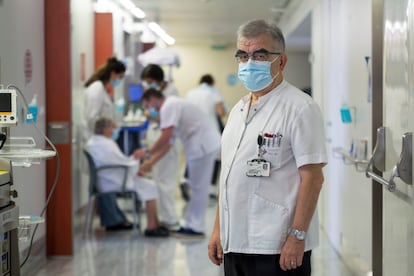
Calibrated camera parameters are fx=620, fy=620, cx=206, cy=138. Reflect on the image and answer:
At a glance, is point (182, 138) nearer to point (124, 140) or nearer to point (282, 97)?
point (124, 140)

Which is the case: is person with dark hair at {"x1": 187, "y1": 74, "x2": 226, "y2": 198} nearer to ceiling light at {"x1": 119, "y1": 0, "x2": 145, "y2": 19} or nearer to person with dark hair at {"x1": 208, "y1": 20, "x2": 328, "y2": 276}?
ceiling light at {"x1": 119, "y1": 0, "x2": 145, "y2": 19}

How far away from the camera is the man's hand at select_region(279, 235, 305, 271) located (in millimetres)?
2193

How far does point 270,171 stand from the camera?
225cm

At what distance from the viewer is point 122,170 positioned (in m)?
5.53

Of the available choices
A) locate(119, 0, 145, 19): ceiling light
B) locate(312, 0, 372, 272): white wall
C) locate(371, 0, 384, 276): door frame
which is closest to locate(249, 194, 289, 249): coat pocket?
locate(371, 0, 384, 276): door frame

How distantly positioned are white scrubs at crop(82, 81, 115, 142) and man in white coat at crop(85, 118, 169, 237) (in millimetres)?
278

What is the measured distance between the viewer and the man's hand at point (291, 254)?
2.19 metres

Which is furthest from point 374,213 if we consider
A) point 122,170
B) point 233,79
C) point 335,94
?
point 233,79

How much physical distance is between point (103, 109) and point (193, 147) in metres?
1.08

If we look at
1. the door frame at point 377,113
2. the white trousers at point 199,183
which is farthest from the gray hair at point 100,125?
the door frame at point 377,113

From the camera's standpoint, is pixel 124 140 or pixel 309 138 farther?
pixel 124 140

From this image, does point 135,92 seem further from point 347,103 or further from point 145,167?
point 347,103

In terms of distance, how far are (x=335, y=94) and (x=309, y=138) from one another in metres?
3.01

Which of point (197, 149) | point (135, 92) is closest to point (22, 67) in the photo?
point (197, 149)
